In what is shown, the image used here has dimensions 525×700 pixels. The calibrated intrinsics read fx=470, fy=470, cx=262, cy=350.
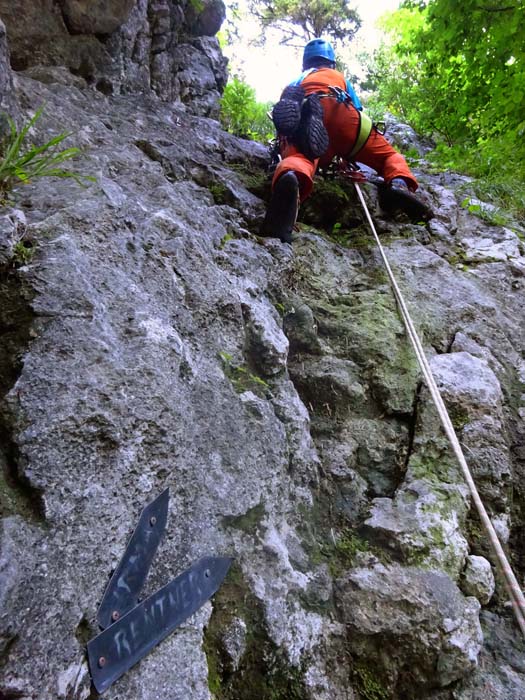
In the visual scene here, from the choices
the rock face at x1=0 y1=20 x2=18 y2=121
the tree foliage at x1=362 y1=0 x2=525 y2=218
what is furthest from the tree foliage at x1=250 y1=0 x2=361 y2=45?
the rock face at x1=0 y1=20 x2=18 y2=121

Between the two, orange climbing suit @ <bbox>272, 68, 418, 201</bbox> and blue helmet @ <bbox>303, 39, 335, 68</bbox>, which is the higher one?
blue helmet @ <bbox>303, 39, 335, 68</bbox>

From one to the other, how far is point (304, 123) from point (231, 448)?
2801 mm

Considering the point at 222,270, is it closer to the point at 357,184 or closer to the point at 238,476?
the point at 238,476

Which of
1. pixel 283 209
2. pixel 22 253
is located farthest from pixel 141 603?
pixel 283 209

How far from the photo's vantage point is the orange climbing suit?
3383mm

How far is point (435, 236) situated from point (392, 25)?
23.5 ft

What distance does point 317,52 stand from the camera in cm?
473

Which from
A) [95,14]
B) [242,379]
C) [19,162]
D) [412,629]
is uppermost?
[95,14]

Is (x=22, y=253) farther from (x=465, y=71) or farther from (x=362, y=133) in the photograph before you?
(x=465, y=71)

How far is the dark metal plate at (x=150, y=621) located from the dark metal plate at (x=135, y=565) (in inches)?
1.1

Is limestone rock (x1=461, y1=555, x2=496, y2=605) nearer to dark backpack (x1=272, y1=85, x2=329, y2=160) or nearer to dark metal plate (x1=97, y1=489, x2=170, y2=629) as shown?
dark metal plate (x1=97, y1=489, x2=170, y2=629)

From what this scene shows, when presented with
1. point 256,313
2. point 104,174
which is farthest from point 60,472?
point 104,174

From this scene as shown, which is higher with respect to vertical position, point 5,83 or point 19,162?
point 5,83

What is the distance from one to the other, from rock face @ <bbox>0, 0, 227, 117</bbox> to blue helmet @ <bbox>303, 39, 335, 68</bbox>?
109cm
